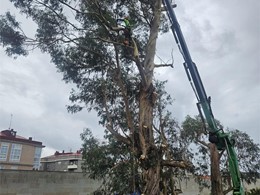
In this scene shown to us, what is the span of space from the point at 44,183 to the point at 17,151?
22868mm

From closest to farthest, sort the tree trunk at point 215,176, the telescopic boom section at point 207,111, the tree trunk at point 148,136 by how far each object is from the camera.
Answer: the telescopic boom section at point 207,111 → the tree trunk at point 148,136 → the tree trunk at point 215,176

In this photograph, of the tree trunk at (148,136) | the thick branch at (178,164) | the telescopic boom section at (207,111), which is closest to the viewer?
the telescopic boom section at (207,111)

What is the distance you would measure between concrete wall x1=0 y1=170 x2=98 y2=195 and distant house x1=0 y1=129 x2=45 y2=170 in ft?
71.5

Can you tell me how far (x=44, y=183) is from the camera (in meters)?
10.3

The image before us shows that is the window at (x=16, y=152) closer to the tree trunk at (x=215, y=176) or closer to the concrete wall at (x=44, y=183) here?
the concrete wall at (x=44, y=183)

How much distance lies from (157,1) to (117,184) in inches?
258

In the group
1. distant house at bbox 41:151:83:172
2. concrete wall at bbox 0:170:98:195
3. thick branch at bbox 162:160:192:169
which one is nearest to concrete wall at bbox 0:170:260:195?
concrete wall at bbox 0:170:98:195

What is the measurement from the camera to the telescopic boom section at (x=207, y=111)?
17.3 ft

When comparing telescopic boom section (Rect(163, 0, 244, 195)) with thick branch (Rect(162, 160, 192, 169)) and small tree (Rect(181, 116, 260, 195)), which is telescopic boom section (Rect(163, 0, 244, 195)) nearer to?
thick branch (Rect(162, 160, 192, 169))

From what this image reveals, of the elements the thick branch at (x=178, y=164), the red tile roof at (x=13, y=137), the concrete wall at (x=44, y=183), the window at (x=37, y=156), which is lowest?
the concrete wall at (x=44, y=183)

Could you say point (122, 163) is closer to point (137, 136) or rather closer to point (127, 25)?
point (137, 136)

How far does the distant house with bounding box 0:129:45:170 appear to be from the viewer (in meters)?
30.2

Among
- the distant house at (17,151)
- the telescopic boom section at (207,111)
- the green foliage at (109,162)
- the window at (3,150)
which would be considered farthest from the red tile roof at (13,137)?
the telescopic boom section at (207,111)

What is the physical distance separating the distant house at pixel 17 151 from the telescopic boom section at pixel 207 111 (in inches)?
1122
